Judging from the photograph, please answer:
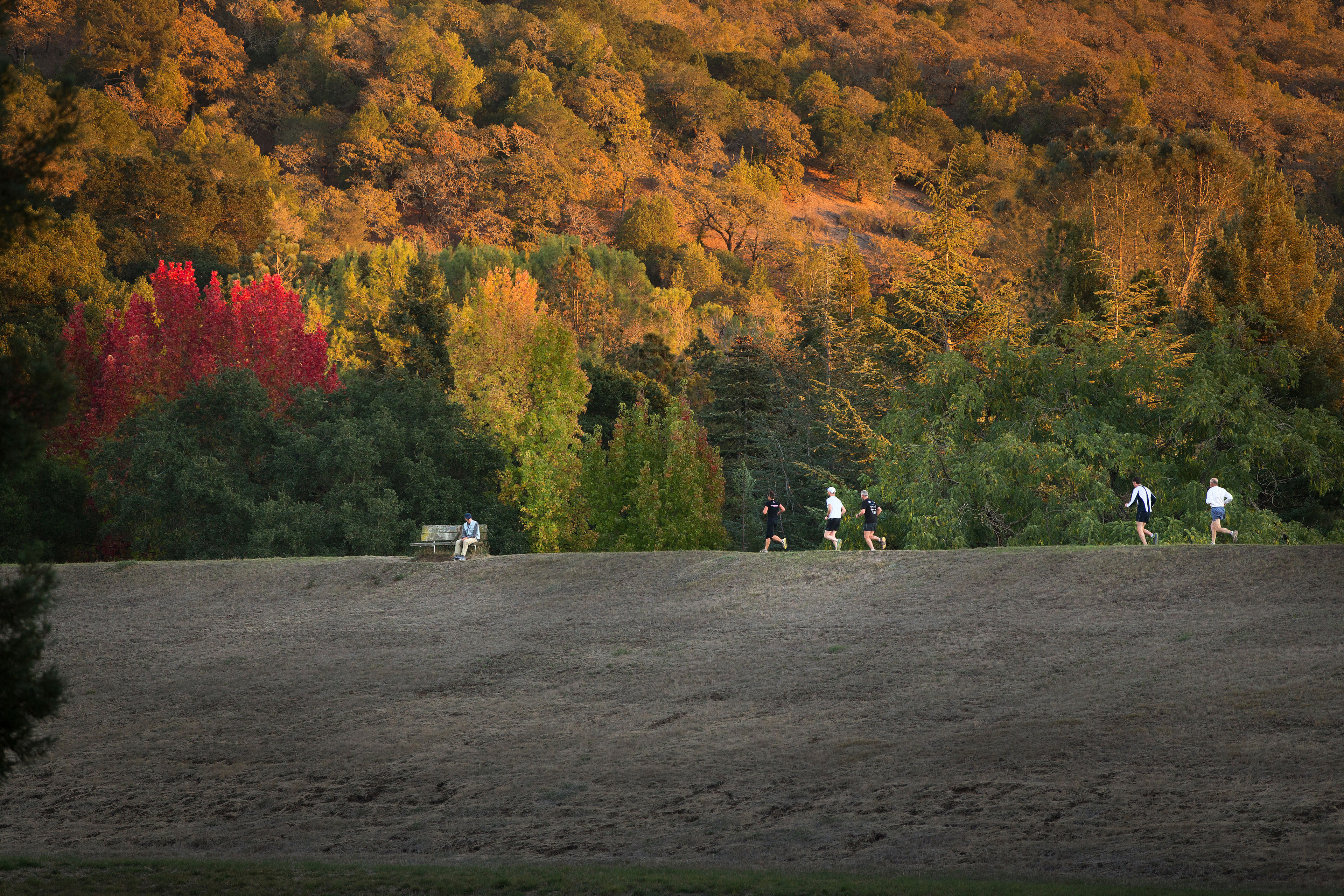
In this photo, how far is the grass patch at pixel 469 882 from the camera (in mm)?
11016

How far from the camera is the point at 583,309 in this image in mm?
67062

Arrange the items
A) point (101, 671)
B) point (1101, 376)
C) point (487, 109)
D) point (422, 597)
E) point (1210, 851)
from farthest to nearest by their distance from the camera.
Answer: point (487, 109) → point (1101, 376) → point (422, 597) → point (101, 671) → point (1210, 851)

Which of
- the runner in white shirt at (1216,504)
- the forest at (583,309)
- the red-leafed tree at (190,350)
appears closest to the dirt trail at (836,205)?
the forest at (583,309)

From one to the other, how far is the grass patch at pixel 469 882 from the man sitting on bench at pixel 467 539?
39.9ft

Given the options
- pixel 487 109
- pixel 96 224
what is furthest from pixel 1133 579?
pixel 487 109

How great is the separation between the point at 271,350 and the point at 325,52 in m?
90.9

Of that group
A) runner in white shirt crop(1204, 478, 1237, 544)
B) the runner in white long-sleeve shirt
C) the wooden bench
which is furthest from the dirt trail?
runner in white shirt crop(1204, 478, 1237, 544)

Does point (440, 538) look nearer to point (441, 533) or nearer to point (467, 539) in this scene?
point (441, 533)

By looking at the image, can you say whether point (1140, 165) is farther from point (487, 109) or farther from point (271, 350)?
point (487, 109)

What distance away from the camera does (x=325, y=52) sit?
12269cm

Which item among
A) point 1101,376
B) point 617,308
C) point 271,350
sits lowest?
point 1101,376

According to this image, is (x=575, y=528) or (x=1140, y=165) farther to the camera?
(x=1140, y=165)

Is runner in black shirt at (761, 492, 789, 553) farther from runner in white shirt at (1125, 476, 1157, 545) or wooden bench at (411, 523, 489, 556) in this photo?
runner in white shirt at (1125, 476, 1157, 545)

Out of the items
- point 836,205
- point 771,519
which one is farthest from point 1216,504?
point 836,205
